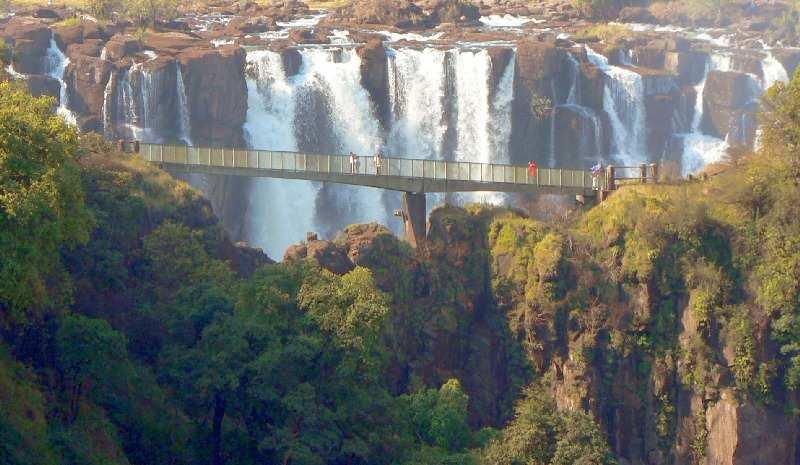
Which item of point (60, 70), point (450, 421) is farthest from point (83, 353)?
point (60, 70)

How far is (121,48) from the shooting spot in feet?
216

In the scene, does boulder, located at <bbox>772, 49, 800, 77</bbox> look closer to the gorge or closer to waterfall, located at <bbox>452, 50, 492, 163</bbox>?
the gorge

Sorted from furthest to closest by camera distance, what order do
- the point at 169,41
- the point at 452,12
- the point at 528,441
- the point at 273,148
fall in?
the point at 452,12
the point at 169,41
the point at 273,148
the point at 528,441

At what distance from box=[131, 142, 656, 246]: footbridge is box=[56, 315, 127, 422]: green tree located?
50.2 ft

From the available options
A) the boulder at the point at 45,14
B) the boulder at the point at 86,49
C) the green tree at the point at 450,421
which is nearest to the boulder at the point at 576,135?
the boulder at the point at 86,49

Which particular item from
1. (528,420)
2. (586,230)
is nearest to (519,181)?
(586,230)

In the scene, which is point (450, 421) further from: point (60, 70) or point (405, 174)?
point (60, 70)

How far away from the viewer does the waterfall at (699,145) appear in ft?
229

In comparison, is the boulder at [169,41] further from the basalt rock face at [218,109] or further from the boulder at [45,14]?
the boulder at [45,14]

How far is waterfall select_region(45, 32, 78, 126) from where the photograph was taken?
6328cm

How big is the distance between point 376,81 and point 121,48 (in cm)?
1091

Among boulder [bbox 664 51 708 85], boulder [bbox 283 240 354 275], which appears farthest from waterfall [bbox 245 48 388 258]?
boulder [bbox 664 51 708 85]

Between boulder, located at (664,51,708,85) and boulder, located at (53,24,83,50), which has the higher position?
boulder, located at (53,24,83,50)

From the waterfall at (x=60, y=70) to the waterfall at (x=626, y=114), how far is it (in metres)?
23.3
